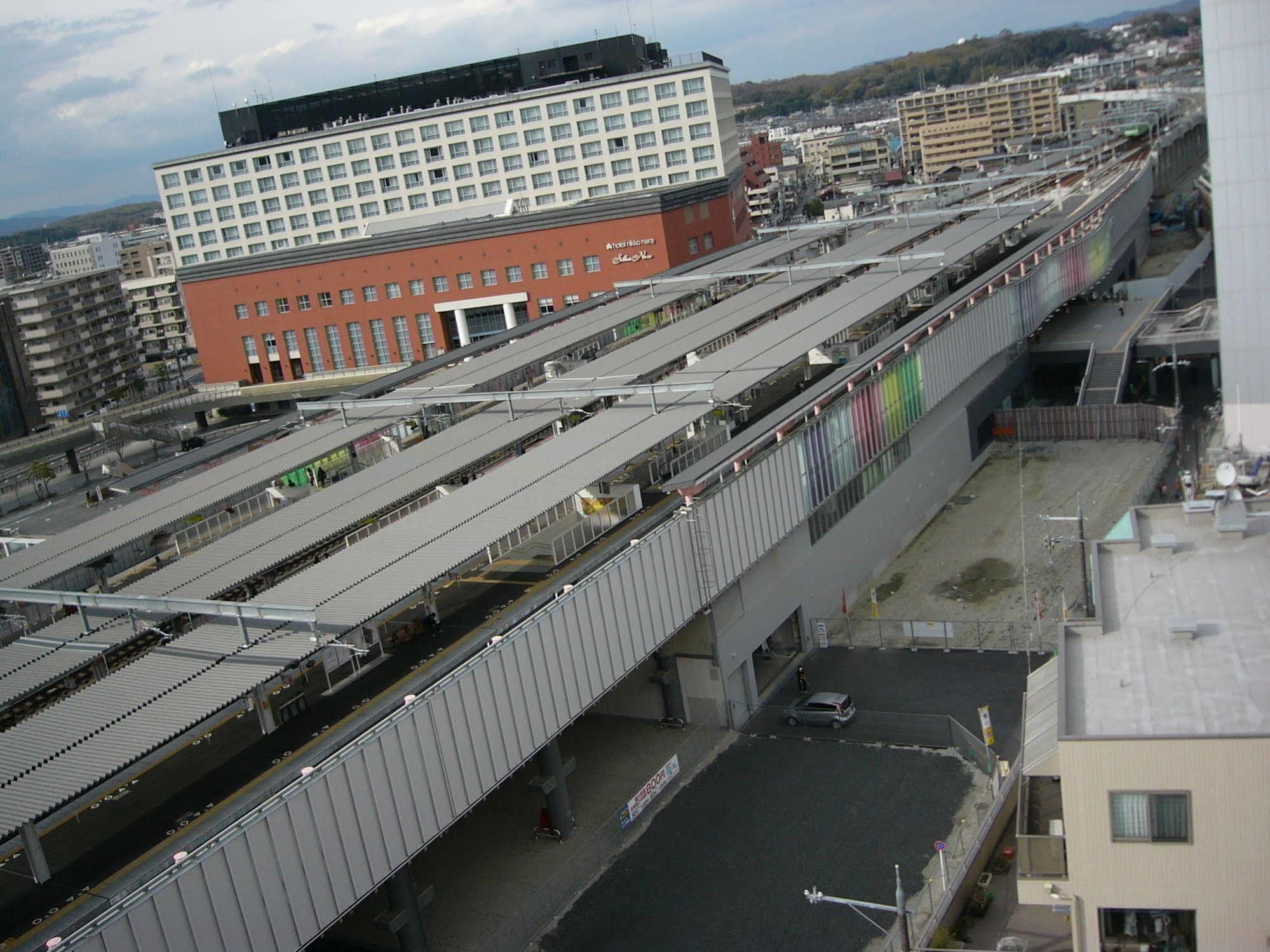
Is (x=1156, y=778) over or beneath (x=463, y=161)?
beneath

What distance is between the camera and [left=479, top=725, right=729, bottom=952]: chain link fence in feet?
71.4

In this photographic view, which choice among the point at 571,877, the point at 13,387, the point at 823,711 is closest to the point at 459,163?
the point at 13,387

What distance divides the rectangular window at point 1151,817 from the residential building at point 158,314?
458 ft

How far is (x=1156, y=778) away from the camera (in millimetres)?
15336

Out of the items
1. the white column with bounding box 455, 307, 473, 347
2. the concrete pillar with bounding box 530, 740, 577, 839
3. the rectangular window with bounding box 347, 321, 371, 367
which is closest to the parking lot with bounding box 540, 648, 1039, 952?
the concrete pillar with bounding box 530, 740, 577, 839

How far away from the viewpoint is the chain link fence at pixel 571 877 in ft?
71.4

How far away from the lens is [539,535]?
28125mm

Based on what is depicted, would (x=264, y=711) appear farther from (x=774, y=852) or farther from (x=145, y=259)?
(x=145, y=259)

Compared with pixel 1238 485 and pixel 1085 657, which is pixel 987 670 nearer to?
pixel 1238 485

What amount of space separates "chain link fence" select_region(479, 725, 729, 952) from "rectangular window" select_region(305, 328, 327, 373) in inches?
2385

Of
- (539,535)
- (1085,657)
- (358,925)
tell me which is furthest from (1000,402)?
(358,925)

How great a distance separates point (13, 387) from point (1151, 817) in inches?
4458

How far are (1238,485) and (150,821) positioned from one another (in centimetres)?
2243

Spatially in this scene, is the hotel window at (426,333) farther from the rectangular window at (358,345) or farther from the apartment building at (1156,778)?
the apartment building at (1156,778)
